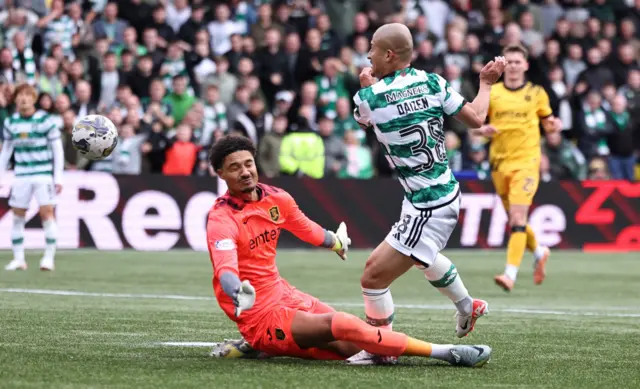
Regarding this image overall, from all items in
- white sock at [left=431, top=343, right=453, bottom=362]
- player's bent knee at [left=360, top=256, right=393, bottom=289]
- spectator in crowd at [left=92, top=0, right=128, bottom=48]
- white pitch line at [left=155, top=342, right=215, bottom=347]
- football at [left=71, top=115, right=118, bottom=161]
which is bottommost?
white pitch line at [left=155, top=342, right=215, bottom=347]

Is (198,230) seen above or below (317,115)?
below

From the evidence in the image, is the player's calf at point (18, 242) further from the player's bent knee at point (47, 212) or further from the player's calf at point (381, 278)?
the player's calf at point (381, 278)

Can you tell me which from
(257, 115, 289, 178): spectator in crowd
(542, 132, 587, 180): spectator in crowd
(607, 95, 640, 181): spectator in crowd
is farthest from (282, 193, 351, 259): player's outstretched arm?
(607, 95, 640, 181): spectator in crowd

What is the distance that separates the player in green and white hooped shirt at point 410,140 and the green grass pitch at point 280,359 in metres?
0.70

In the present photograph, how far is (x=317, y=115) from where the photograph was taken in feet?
76.0

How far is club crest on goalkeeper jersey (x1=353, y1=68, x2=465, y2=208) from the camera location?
27.5 ft

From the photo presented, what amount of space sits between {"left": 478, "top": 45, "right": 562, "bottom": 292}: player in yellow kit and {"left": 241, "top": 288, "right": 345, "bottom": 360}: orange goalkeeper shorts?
6.85m

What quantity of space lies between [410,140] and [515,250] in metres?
6.44

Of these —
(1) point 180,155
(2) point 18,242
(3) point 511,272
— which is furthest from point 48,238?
(3) point 511,272

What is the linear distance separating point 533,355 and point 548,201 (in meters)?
14.3

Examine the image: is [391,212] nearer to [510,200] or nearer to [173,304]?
[510,200]

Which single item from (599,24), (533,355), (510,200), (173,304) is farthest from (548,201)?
(533,355)

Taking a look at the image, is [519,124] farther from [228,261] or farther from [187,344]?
[228,261]

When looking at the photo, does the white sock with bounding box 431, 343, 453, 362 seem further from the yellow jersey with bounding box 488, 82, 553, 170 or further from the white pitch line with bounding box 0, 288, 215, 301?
the yellow jersey with bounding box 488, 82, 553, 170
